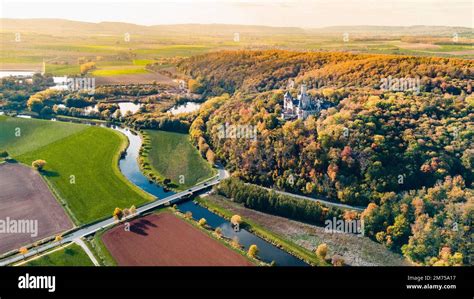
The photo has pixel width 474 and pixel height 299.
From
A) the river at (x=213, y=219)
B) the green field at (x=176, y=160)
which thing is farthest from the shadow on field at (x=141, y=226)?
the green field at (x=176, y=160)

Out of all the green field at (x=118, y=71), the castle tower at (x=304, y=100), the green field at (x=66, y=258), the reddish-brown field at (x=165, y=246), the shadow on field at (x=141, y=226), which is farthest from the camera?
the green field at (x=118, y=71)

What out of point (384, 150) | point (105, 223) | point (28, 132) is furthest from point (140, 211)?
point (28, 132)

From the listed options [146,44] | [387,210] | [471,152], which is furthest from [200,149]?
[146,44]

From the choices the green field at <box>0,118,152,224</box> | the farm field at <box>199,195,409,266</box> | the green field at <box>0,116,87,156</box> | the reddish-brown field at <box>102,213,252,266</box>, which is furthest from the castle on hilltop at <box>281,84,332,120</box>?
the green field at <box>0,116,87,156</box>

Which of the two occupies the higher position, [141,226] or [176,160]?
[176,160]

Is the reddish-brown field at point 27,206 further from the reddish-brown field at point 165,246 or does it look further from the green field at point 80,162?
the reddish-brown field at point 165,246

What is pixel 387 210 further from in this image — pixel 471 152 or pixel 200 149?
pixel 200 149

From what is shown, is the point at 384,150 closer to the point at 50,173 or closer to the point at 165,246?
the point at 165,246
